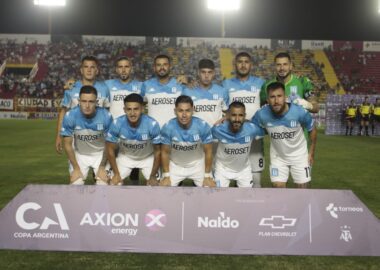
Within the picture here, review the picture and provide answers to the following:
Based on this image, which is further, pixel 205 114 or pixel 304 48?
pixel 304 48

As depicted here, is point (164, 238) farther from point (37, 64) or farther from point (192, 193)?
point (37, 64)

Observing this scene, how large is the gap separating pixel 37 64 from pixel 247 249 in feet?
110

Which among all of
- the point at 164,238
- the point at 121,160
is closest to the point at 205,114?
the point at 121,160

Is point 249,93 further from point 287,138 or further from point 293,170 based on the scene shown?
point 293,170

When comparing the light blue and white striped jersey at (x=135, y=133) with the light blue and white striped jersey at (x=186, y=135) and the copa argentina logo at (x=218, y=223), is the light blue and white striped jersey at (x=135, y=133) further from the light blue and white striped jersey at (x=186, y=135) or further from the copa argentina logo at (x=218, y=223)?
the copa argentina logo at (x=218, y=223)

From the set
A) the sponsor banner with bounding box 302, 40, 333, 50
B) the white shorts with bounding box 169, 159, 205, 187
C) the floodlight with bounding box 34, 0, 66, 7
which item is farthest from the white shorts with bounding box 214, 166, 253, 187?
the sponsor banner with bounding box 302, 40, 333, 50

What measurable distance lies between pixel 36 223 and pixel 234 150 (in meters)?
2.71

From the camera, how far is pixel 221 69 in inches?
1379

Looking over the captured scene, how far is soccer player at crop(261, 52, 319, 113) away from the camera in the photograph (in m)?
5.80

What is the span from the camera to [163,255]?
14.3ft

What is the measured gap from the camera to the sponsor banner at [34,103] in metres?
29.0

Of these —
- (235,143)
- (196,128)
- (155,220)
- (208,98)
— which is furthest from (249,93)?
(155,220)

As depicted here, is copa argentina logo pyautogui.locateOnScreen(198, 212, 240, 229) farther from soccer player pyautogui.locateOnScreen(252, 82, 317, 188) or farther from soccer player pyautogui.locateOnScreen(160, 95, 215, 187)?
soccer player pyautogui.locateOnScreen(252, 82, 317, 188)

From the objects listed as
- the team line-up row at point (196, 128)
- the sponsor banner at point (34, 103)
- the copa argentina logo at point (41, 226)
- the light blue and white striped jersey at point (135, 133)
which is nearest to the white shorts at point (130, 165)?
the team line-up row at point (196, 128)
